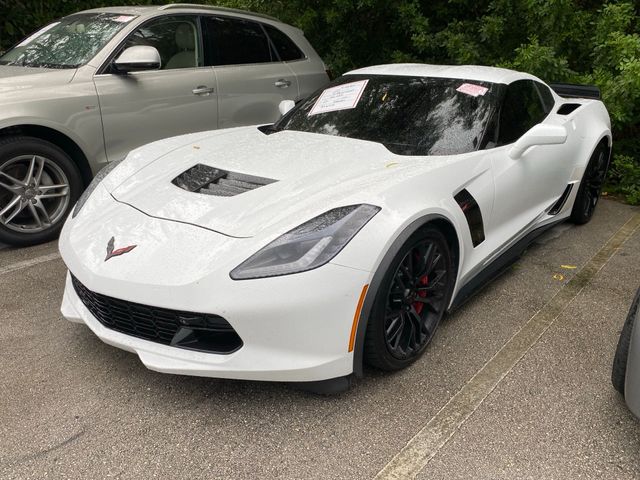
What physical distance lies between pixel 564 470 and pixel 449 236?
3.68ft

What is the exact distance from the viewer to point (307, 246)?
221 cm

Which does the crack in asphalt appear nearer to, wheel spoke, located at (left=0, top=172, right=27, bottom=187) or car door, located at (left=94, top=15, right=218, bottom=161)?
wheel spoke, located at (left=0, top=172, right=27, bottom=187)

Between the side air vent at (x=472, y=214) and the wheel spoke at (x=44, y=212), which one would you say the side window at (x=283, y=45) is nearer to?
the wheel spoke at (x=44, y=212)

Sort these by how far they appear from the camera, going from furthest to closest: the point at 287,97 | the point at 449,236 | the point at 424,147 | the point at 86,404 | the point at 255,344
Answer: the point at 287,97 < the point at 424,147 < the point at 449,236 < the point at 86,404 < the point at 255,344

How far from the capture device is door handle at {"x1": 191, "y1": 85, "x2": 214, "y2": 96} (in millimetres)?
4777

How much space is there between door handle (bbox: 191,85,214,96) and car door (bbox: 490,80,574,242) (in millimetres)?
2504

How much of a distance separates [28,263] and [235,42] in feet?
8.63

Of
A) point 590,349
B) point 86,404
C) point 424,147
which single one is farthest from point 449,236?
point 86,404

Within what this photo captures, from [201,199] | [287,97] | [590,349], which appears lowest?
[590,349]

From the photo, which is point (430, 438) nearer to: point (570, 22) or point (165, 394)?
point (165, 394)

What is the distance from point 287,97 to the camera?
216 inches

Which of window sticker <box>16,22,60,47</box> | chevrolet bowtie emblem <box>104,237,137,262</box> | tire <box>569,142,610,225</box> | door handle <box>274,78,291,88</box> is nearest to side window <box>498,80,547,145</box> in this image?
tire <box>569,142,610,225</box>

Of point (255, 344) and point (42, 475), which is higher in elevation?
point (255, 344)

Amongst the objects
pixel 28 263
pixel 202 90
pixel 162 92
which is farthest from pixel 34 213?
pixel 202 90
